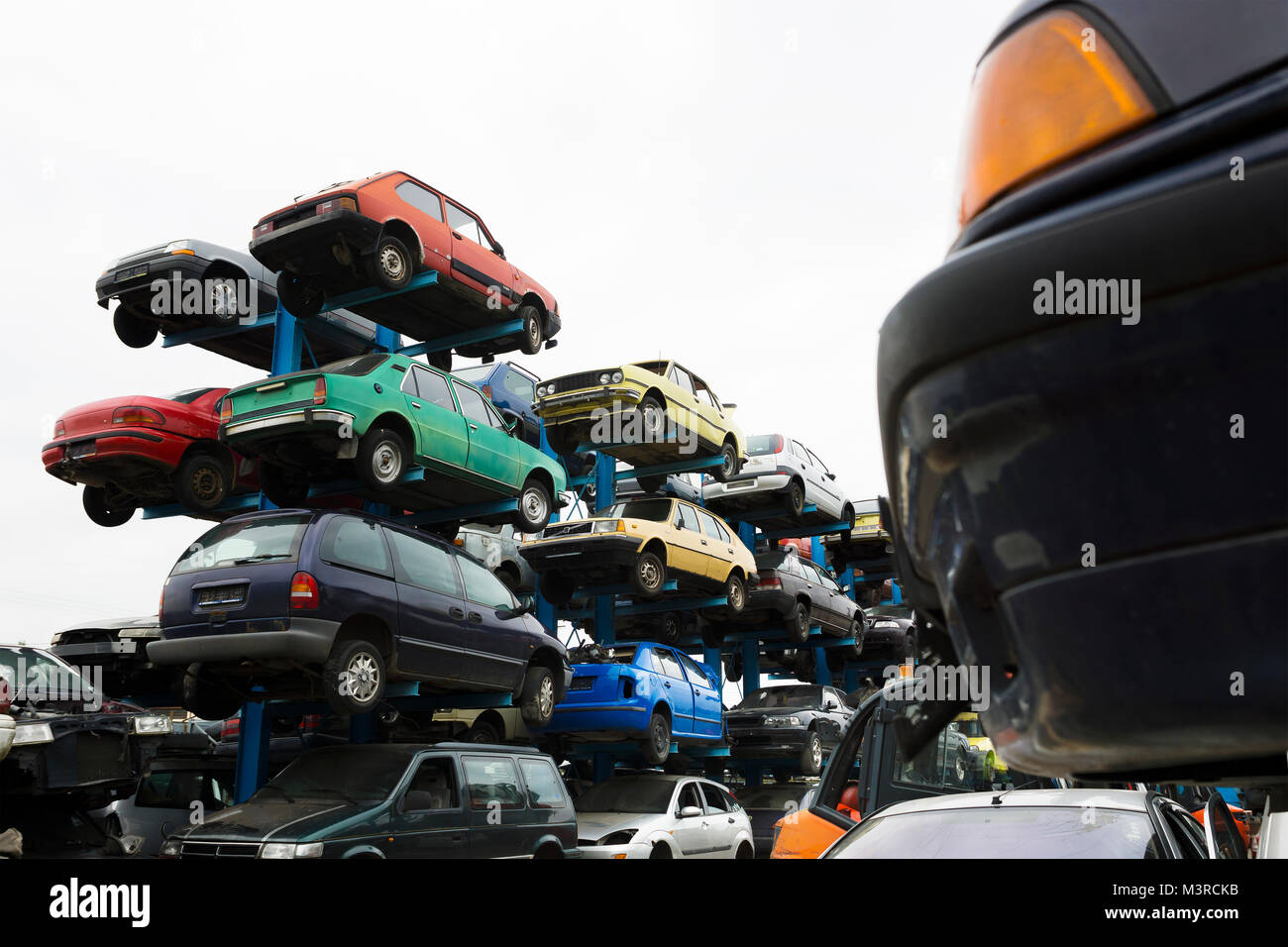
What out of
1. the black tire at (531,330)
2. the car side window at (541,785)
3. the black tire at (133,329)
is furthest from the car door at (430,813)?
the black tire at (133,329)

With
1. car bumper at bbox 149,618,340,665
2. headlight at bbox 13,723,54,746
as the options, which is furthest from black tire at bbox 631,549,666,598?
headlight at bbox 13,723,54,746

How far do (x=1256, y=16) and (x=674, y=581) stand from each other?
16.2 metres

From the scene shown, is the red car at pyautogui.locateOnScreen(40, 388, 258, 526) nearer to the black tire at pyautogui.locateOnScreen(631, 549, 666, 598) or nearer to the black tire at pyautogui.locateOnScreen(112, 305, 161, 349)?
the black tire at pyautogui.locateOnScreen(112, 305, 161, 349)

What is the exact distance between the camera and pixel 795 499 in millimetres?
22281

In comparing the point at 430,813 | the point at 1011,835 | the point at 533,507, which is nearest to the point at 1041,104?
the point at 1011,835

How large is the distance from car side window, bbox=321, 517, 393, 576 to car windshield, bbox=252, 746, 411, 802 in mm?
1698

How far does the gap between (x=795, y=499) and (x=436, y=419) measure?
11.0m

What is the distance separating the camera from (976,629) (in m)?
1.33

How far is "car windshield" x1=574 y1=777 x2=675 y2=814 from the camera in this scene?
41.3 feet

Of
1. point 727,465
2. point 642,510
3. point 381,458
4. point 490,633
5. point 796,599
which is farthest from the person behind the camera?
point 796,599

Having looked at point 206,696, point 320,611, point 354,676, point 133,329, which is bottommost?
point 206,696

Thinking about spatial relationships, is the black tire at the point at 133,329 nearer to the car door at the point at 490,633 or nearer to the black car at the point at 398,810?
the car door at the point at 490,633

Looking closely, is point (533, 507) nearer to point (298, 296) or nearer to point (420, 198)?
point (298, 296)

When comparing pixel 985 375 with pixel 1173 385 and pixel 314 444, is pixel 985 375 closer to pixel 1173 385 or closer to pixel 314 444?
pixel 1173 385
